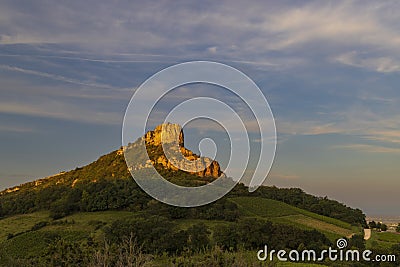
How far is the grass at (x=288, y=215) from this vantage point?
65.4 metres

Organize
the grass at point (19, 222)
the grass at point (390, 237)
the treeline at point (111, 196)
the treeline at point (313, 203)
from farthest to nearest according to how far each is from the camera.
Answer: the treeline at point (313, 203)
the treeline at point (111, 196)
the grass at point (19, 222)
the grass at point (390, 237)

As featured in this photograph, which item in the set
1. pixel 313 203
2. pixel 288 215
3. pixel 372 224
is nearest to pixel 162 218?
pixel 288 215

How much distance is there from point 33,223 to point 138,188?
617 inches

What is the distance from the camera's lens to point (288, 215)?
69938mm

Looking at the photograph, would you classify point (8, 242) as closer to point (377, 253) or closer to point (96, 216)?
point (96, 216)

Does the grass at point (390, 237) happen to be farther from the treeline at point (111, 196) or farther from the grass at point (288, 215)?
the treeline at point (111, 196)

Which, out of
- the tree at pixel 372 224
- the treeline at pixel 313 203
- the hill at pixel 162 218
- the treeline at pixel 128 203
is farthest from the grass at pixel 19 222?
the tree at pixel 372 224

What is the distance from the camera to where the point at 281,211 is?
71.4m

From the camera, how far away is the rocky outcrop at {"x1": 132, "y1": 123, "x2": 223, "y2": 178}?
210 feet

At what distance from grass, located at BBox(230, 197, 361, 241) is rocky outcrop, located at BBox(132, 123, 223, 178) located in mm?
8469

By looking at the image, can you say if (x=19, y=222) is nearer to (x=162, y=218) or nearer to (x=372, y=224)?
(x=162, y=218)

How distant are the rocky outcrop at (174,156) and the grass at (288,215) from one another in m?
8.47

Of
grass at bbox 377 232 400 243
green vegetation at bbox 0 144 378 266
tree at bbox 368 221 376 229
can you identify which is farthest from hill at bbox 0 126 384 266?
grass at bbox 377 232 400 243

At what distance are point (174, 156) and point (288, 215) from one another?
65.6 ft
